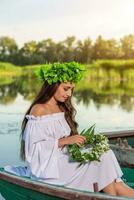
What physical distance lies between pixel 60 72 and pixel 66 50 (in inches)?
654

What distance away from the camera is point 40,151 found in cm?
305

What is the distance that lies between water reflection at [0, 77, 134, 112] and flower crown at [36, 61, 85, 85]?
10482mm

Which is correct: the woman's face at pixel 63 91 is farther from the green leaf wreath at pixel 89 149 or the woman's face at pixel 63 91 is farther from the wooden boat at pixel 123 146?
the wooden boat at pixel 123 146

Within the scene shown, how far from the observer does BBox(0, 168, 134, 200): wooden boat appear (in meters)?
2.82

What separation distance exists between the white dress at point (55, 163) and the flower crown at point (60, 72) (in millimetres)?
180

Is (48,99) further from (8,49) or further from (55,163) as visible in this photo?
(8,49)

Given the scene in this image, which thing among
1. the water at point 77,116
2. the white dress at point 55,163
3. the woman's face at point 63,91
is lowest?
the water at point 77,116

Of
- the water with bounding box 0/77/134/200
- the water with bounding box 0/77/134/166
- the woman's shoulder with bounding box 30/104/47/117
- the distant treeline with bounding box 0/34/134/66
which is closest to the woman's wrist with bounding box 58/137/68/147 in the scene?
the woman's shoulder with bounding box 30/104/47/117

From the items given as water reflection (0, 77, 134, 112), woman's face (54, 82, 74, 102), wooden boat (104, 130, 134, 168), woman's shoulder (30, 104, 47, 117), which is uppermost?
woman's face (54, 82, 74, 102)

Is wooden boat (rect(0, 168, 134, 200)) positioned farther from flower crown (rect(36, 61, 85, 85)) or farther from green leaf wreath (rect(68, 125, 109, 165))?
flower crown (rect(36, 61, 85, 85))

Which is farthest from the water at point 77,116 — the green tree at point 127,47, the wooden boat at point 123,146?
the green tree at point 127,47

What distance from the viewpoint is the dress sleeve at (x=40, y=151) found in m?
3.05

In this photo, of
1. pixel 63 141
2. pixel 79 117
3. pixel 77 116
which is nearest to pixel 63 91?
pixel 63 141

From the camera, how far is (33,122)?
10.2 ft
